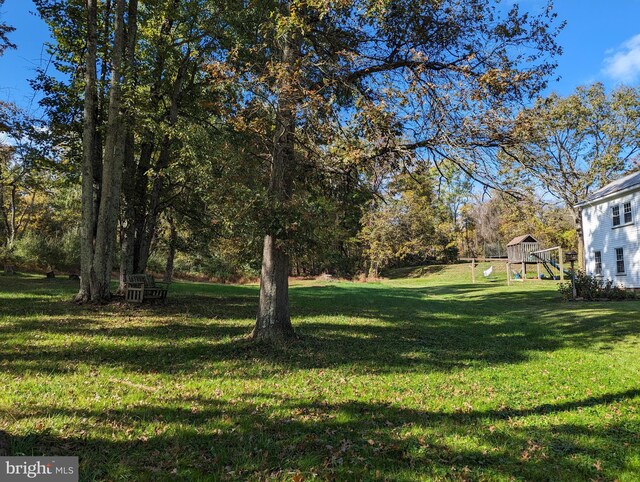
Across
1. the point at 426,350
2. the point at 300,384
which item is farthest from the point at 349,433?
the point at 426,350

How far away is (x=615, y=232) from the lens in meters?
22.2

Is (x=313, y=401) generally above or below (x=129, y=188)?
below

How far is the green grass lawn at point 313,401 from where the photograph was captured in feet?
11.5

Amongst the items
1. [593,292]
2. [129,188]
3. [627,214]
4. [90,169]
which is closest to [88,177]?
[90,169]

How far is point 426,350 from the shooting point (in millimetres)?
8625

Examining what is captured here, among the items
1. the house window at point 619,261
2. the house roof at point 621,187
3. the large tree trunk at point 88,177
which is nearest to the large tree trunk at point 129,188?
the large tree trunk at point 88,177

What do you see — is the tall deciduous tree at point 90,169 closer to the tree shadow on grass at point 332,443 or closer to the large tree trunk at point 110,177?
the large tree trunk at point 110,177

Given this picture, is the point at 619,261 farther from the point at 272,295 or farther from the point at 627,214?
the point at 272,295

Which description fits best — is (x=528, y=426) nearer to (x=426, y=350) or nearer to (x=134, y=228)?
(x=426, y=350)

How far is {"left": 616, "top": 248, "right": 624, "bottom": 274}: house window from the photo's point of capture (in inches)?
864

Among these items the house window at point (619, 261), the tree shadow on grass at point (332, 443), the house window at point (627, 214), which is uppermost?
the house window at point (627, 214)

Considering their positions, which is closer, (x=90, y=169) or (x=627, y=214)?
(x=90, y=169)

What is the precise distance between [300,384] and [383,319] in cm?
756

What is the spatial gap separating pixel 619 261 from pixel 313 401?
23477 mm
